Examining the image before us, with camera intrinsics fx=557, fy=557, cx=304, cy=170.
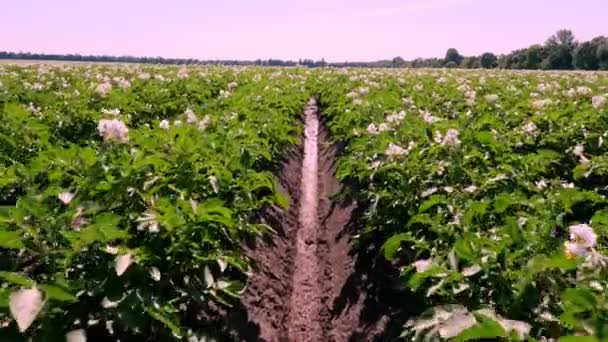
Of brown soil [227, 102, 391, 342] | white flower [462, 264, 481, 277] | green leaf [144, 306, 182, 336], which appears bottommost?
brown soil [227, 102, 391, 342]

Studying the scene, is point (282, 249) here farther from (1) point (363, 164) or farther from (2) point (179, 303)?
(2) point (179, 303)

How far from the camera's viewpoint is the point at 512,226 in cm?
292

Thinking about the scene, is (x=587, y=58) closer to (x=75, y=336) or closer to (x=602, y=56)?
(x=602, y=56)

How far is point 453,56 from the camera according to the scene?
86188mm

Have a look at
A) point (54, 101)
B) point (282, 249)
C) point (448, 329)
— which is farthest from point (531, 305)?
→ point (54, 101)

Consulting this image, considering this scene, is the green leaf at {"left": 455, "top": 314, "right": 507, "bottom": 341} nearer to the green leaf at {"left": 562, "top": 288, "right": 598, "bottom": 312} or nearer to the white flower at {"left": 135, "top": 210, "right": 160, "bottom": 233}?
the green leaf at {"left": 562, "top": 288, "right": 598, "bottom": 312}

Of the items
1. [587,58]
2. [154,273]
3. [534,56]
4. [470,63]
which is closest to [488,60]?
[470,63]

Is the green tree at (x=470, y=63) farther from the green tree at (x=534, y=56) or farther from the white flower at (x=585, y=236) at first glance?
the white flower at (x=585, y=236)

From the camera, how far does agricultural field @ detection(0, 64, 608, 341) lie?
101 inches

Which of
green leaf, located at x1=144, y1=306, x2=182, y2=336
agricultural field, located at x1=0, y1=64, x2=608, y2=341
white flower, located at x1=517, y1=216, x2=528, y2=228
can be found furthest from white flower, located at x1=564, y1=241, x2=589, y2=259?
green leaf, located at x1=144, y1=306, x2=182, y2=336

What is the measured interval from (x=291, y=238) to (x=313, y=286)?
1.23 m

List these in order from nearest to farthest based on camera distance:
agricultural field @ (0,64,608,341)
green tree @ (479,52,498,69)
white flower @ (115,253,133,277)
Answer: agricultural field @ (0,64,608,341) < white flower @ (115,253,133,277) < green tree @ (479,52,498,69)

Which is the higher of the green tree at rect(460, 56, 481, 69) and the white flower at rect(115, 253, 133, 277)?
the white flower at rect(115, 253, 133, 277)

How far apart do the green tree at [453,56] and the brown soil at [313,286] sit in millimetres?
81229
